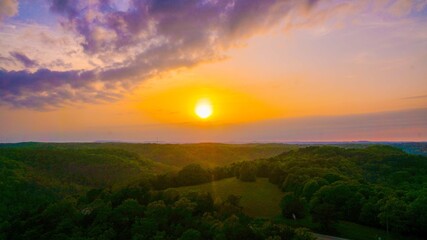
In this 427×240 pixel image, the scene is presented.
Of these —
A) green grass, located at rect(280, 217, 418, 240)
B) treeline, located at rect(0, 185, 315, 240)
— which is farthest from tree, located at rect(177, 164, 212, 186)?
green grass, located at rect(280, 217, 418, 240)

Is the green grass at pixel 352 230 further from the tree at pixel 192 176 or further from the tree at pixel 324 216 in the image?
the tree at pixel 192 176

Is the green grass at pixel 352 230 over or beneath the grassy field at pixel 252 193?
beneath

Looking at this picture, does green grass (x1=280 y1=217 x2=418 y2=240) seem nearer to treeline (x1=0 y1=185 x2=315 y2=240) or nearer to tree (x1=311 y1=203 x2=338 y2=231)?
tree (x1=311 y1=203 x2=338 y2=231)

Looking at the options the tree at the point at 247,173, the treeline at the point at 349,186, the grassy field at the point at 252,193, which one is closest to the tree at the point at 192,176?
the treeline at the point at 349,186

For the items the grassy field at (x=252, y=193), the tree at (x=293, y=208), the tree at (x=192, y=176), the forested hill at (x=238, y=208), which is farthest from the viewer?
the tree at (x=192, y=176)

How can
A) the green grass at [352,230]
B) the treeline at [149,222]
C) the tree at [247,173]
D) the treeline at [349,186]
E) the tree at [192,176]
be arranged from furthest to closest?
the tree at [192,176]
the tree at [247,173]
the treeline at [349,186]
the green grass at [352,230]
the treeline at [149,222]

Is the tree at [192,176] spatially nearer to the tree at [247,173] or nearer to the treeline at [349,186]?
the treeline at [349,186]

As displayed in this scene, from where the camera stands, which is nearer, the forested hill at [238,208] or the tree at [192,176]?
the forested hill at [238,208]

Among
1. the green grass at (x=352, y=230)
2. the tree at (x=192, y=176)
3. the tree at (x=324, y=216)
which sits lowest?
the green grass at (x=352, y=230)
